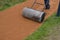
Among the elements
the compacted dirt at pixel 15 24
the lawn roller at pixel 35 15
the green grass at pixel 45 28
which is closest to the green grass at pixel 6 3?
the compacted dirt at pixel 15 24

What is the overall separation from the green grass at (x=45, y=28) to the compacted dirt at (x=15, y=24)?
22cm

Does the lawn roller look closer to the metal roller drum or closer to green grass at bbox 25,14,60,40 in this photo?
the metal roller drum

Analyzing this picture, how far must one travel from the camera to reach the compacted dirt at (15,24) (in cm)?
575

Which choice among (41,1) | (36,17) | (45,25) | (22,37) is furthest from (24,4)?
(22,37)

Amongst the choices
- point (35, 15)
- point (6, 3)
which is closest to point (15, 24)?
point (35, 15)

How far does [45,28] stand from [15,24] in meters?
1.10

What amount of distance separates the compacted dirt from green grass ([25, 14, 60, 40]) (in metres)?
0.22

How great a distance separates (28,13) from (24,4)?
188cm

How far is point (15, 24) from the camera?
21.4 ft

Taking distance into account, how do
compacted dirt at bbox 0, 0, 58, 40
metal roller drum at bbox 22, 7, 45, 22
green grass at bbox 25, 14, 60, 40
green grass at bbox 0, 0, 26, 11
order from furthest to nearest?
green grass at bbox 0, 0, 26, 11 → metal roller drum at bbox 22, 7, 45, 22 → compacted dirt at bbox 0, 0, 58, 40 → green grass at bbox 25, 14, 60, 40

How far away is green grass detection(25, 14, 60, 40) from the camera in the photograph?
5492 millimetres

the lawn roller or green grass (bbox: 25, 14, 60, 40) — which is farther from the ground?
the lawn roller

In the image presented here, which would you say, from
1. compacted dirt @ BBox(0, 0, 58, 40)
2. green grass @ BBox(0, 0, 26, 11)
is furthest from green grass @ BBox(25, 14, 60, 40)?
green grass @ BBox(0, 0, 26, 11)

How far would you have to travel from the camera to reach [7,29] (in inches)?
242
